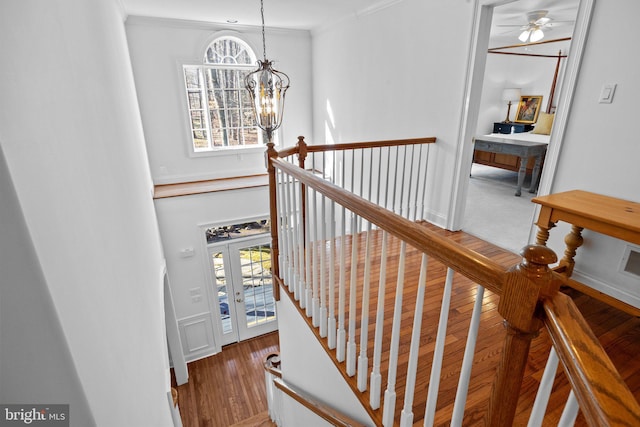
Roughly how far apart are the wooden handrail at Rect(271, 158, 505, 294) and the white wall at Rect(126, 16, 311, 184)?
4.70 m

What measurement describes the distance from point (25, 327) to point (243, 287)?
17.0 ft

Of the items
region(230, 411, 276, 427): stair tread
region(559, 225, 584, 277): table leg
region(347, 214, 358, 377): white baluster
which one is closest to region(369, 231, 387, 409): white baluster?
region(347, 214, 358, 377): white baluster

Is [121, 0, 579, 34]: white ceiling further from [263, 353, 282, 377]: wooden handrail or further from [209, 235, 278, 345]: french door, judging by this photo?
[263, 353, 282, 377]: wooden handrail

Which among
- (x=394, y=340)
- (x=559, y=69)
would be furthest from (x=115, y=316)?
(x=559, y=69)

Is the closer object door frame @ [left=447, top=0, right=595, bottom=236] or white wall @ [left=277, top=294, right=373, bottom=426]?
white wall @ [left=277, top=294, right=373, bottom=426]

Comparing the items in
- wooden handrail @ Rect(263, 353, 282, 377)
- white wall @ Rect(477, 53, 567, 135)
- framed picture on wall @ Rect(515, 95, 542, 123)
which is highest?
white wall @ Rect(477, 53, 567, 135)

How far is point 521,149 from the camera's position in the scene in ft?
15.2

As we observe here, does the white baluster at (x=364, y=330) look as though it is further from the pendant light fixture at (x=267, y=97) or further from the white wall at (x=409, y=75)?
the white wall at (x=409, y=75)

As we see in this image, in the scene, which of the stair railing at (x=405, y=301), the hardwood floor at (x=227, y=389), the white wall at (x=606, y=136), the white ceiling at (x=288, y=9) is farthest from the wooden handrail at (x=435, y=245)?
the hardwood floor at (x=227, y=389)

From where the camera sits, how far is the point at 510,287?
2.24 feet

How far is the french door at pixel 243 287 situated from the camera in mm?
5520

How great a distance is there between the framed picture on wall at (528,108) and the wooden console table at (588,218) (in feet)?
21.1

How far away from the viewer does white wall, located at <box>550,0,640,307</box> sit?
1.98 m

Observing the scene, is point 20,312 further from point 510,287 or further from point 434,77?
point 434,77
